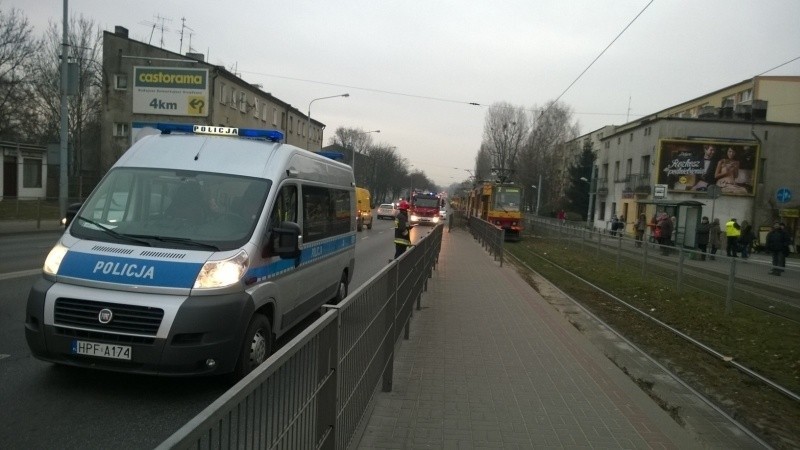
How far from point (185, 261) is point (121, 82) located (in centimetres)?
4053

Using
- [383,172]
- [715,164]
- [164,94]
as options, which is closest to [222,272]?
[164,94]

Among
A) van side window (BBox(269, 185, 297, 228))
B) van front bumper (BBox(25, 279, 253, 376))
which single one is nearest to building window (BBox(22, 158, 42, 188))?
van side window (BBox(269, 185, 297, 228))

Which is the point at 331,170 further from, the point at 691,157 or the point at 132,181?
the point at 691,157

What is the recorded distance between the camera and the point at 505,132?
7581cm

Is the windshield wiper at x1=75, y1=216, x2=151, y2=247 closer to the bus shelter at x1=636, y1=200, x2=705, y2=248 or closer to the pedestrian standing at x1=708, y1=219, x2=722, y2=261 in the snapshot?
the pedestrian standing at x1=708, y1=219, x2=722, y2=261

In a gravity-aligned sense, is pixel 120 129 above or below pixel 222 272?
above

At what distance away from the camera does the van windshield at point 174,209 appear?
211 inches

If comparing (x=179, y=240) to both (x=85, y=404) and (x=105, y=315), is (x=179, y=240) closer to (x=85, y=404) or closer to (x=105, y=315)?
(x=105, y=315)

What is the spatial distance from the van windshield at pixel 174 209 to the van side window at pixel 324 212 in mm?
1195

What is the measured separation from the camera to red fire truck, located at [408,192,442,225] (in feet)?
147

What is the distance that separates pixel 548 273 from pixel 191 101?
22284 mm

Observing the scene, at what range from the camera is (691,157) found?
39594 millimetres

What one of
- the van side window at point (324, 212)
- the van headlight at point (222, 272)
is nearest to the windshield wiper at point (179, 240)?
the van headlight at point (222, 272)

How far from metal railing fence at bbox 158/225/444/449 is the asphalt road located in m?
1.49
